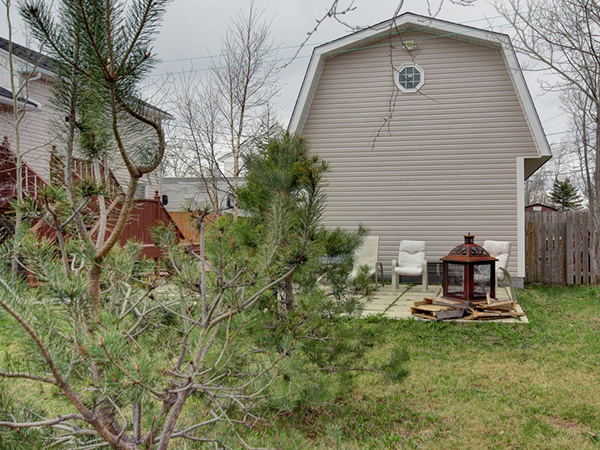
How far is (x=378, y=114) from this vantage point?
31.7 ft

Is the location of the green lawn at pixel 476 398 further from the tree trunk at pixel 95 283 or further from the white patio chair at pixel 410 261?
the white patio chair at pixel 410 261

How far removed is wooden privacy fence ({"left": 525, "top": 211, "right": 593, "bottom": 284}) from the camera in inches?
386

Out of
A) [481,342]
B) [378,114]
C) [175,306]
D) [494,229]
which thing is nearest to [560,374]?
[481,342]

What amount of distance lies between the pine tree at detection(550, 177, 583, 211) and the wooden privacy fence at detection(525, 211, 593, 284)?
75.9 feet

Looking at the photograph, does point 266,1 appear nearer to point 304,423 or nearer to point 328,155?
point 304,423

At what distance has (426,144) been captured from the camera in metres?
9.56

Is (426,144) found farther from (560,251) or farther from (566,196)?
(566,196)

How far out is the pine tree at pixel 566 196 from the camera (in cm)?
3076

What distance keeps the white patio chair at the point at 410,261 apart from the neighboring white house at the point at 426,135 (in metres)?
0.50

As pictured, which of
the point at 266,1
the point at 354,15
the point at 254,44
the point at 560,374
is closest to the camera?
the point at 266,1

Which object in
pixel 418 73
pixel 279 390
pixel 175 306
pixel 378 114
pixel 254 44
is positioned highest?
pixel 254 44

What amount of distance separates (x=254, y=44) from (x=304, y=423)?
10.9m

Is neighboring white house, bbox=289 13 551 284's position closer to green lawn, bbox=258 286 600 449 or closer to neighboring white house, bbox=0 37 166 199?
neighboring white house, bbox=0 37 166 199

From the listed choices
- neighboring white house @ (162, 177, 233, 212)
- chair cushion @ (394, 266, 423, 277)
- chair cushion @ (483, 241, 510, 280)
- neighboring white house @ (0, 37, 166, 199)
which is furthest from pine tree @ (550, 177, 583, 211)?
neighboring white house @ (0, 37, 166, 199)
